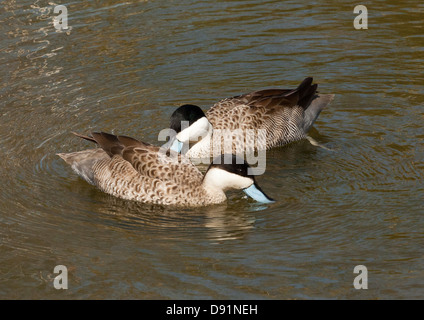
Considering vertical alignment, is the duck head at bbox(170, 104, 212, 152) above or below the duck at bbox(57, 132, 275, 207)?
above

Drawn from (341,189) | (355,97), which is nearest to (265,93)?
(355,97)

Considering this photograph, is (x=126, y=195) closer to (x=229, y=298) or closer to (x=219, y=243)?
(x=219, y=243)

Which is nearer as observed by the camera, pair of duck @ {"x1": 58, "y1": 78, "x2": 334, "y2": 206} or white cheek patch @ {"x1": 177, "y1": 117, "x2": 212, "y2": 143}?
pair of duck @ {"x1": 58, "y1": 78, "x2": 334, "y2": 206}

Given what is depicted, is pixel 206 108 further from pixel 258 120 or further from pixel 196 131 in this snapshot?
pixel 196 131

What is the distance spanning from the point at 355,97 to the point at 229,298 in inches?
214

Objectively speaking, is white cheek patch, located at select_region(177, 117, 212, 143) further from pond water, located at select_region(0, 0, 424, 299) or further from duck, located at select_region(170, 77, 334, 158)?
pond water, located at select_region(0, 0, 424, 299)

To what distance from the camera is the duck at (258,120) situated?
35.7 ft

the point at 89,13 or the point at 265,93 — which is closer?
the point at 265,93

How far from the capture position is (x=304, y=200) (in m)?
8.99

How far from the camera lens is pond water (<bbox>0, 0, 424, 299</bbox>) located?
7.52m

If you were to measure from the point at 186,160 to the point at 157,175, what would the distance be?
478 mm

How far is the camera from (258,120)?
1101 cm

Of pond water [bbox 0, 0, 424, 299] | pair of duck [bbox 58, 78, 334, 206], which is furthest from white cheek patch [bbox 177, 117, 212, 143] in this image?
pond water [bbox 0, 0, 424, 299]

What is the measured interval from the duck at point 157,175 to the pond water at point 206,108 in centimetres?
16
